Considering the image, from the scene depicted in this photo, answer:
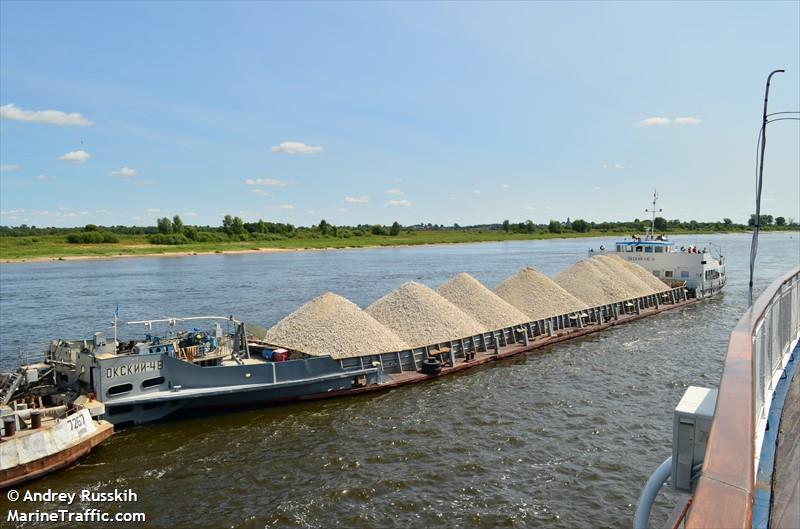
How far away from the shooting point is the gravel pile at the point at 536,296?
104 ft

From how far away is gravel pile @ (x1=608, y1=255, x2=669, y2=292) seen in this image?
41875 mm

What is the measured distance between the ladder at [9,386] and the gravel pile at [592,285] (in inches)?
1195

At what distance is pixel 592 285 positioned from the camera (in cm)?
3666

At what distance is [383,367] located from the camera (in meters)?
22.8

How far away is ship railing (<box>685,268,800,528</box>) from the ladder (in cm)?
1885

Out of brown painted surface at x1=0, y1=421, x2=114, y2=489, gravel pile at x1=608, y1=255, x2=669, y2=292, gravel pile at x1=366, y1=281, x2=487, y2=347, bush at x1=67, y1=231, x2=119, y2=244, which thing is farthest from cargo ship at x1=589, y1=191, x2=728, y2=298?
bush at x1=67, y1=231, x2=119, y2=244

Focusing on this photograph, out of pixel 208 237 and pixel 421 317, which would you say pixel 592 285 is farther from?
pixel 208 237

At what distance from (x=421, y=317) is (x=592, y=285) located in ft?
54.2

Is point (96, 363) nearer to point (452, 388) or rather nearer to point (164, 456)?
point (164, 456)

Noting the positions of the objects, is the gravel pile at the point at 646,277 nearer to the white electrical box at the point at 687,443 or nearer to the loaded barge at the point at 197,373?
the loaded barge at the point at 197,373

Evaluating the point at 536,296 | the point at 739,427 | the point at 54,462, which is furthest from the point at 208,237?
the point at 739,427

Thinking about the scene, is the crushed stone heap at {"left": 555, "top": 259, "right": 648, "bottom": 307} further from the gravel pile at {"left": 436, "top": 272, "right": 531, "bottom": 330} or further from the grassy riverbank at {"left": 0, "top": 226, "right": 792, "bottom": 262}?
the grassy riverbank at {"left": 0, "top": 226, "right": 792, "bottom": 262}

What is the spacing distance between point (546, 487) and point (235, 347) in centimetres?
1309

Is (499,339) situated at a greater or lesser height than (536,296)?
lesser
